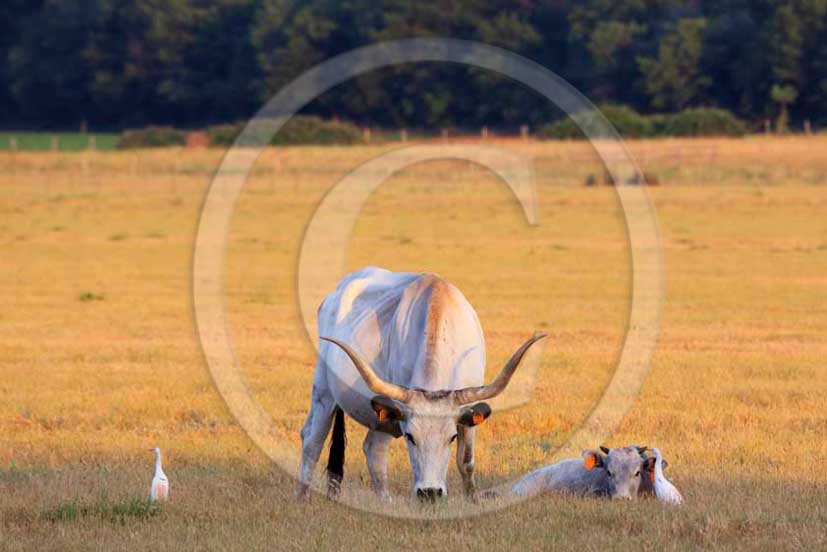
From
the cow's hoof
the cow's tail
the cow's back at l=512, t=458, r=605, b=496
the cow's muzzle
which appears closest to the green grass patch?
the cow's hoof

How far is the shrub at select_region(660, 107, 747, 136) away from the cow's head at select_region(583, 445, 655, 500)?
55541 mm

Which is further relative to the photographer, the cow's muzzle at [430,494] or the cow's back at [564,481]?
the cow's back at [564,481]

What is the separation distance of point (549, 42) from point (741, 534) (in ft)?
243

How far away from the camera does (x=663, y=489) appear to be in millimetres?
10031

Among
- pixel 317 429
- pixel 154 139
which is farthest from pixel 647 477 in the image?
pixel 154 139

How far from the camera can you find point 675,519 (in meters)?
9.35

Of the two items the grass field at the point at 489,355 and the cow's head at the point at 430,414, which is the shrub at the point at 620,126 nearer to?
the grass field at the point at 489,355

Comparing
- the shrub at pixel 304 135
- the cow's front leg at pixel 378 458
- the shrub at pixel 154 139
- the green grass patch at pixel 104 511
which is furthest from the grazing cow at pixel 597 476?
the shrub at pixel 154 139

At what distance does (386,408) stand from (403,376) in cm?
62

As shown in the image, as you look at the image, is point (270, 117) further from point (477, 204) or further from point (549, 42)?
point (477, 204)

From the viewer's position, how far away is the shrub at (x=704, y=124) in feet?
212

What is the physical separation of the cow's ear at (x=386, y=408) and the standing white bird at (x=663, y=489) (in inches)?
74.1

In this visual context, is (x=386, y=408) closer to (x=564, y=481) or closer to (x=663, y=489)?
(x=564, y=481)

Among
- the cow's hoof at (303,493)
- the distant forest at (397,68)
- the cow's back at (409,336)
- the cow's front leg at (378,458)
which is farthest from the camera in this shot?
the distant forest at (397,68)
